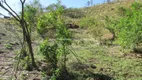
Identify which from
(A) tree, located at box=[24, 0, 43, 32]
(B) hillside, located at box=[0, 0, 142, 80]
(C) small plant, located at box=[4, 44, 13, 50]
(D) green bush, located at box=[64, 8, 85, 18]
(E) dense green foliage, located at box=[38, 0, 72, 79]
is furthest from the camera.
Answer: (D) green bush, located at box=[64, 8, 85, 18]

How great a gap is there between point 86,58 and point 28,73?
385 centimetres

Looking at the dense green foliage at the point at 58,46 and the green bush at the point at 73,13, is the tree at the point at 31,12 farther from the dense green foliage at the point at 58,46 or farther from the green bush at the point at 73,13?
the green bush at the point at 73,13

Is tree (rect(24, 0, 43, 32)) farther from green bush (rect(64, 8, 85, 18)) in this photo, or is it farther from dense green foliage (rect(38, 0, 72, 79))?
green bush (rect(64, 8, 85, 18))

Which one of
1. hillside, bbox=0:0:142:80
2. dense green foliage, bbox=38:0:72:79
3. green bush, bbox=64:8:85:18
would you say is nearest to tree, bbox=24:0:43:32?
hillside, bbox=0:0:142:80

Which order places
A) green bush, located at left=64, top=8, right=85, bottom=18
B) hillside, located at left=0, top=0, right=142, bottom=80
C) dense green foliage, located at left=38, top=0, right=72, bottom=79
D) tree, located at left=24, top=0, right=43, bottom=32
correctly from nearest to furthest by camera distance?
dense green foliage, located at left=38, top=0, right=72, bottom=79, hillside, located at left=0, top=0, right=142, bottom=80, tree, located at left=24, top=0, right=43, bottom=32, green bush, located at left=64, top=8, right=85, bottom=18

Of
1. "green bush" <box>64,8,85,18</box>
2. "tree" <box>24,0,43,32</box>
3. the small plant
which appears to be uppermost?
"green bush" <box>64,8,85,18</box>

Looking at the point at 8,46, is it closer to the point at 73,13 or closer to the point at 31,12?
the point at 31,12

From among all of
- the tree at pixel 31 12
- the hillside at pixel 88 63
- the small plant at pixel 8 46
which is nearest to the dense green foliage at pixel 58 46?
the hillside at pixel 88 63

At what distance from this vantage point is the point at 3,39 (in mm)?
17953

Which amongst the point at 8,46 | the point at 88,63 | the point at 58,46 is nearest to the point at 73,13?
the point at 8,46

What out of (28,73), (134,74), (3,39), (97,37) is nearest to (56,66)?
(28,73)

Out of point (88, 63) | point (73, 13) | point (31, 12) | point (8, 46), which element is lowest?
point (88, 63)

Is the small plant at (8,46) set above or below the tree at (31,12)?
below

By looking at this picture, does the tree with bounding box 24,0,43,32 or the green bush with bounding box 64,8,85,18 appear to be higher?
the green bush with bounding box 64,8,85,18
